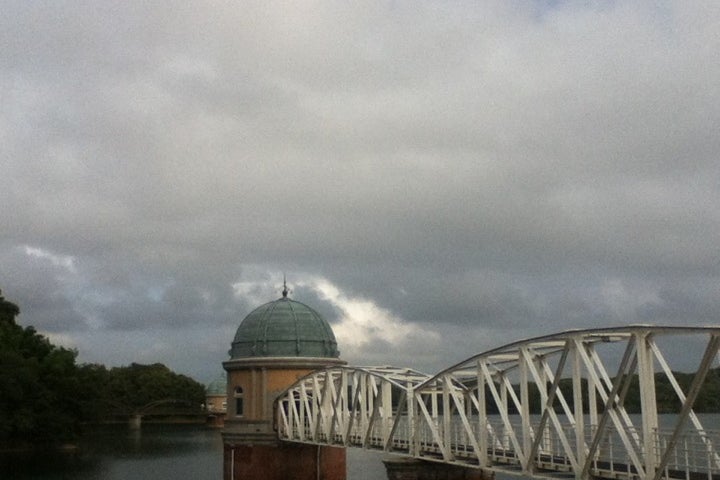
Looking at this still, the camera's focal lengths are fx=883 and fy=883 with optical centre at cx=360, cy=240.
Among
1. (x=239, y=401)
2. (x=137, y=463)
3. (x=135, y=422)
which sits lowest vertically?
(x=137, y=463)

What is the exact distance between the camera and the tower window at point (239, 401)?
48688mm

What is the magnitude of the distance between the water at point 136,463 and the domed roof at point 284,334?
55.4 ft

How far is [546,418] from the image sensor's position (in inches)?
968

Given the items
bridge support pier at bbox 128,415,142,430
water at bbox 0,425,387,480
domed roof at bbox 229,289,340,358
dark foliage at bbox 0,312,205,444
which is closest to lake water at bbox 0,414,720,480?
water at bbox 0,425,387,480

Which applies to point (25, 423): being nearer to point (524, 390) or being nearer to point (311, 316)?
point (311, 316)

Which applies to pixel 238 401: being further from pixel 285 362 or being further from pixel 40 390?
pixel 40 390

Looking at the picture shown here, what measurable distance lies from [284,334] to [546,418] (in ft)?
84.9

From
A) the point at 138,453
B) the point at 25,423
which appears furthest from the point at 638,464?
the point at 138,453

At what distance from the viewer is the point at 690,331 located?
18266 mm

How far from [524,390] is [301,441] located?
19675mm

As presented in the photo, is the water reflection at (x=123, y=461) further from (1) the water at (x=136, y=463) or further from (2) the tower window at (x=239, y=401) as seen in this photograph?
(2) the tower window at (x=239, y=401)

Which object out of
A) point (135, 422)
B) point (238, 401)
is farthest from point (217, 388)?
point (238, 401)

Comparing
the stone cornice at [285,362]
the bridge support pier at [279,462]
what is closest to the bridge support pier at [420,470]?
the bridge support pier at [279,462]

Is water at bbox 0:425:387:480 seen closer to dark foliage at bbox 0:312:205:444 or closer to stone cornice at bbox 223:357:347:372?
dark foliage at bbox 0:312:205:444
